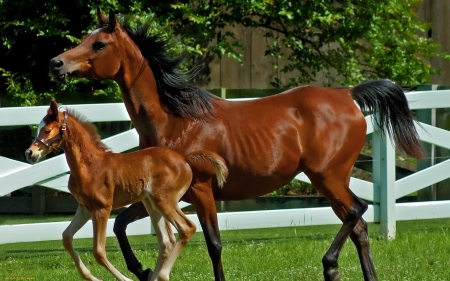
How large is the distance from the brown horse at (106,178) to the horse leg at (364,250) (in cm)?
134

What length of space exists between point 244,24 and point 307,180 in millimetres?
2662

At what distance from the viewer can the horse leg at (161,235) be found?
570 centimetres

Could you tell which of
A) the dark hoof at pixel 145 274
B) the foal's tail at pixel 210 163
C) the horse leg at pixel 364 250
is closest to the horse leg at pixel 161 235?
the dark hoof at pixel 145 274

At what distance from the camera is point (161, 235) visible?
582 centimetres

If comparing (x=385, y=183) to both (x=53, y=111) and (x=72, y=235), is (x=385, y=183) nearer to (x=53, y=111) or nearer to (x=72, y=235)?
(x=72, y=235)

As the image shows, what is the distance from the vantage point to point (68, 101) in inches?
346

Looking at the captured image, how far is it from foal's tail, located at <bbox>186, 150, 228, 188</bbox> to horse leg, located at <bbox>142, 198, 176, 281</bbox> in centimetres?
42

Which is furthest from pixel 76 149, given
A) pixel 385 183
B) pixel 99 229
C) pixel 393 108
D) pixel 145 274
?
pixel 385 183

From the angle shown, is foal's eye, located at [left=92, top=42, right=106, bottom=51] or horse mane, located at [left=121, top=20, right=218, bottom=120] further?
horse mane, located at [left=121, top=20, right=218, bottom=120]

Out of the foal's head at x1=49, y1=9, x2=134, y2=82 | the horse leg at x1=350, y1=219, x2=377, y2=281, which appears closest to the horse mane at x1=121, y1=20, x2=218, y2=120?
the foal's head at x1=49, y1=9, x2=134, y2=82

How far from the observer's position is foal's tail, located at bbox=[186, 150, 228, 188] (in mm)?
5652

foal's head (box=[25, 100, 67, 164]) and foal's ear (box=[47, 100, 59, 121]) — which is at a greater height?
foal's ear (box=[47, 100, 59, 121])

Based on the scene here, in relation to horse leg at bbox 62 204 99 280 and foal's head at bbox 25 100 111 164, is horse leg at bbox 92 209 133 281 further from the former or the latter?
foal's head at bbox 25 100 111 164

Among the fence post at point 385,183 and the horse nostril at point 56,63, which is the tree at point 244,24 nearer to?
the fence post at point 385,183
